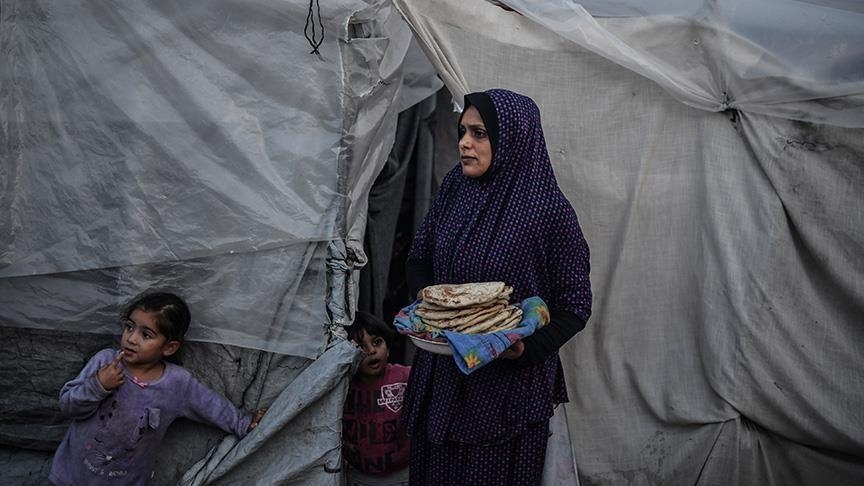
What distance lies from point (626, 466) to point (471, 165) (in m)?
1.52

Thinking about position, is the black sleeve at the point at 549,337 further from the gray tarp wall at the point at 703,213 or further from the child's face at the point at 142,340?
the child's face at the point at 142,340

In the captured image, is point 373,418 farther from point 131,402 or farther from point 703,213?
point 703,213

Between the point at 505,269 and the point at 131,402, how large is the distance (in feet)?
4.59

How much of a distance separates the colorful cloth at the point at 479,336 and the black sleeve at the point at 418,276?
9.2 inches

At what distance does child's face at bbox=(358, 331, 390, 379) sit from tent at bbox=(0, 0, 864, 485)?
0.88ft

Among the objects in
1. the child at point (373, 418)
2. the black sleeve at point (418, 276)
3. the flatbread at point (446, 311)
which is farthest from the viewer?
the child at point (373, 418)

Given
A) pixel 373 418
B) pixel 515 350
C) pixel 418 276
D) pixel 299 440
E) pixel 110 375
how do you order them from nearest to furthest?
pixel 515 350 → pixel 418 276 → pixel 110 375 → pixel 299 440 → pixel 373 418

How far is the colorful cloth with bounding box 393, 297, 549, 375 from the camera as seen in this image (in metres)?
2.30

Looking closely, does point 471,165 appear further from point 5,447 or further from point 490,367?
point 5,447

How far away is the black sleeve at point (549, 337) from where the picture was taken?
247 centimetres

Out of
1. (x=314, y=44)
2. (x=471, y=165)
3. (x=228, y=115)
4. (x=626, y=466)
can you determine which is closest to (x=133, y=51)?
(x=228, y=115)

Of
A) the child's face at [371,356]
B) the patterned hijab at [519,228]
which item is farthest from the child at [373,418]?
the patterned hijab at [519,228]

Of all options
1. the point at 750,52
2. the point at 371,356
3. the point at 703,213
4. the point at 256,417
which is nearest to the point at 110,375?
the point at 256,417

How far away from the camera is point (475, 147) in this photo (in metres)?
2.59
